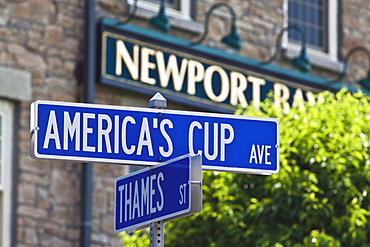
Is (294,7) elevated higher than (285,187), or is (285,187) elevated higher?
(294,7)

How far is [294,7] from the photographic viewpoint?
1459 cm

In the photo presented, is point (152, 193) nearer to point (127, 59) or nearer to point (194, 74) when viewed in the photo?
point (127, 59)

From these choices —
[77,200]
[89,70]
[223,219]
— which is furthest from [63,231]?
[223,219]

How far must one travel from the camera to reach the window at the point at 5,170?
10766mm

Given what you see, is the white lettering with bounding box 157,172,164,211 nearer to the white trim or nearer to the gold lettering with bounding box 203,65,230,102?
the gold lettering with bounding box 203,65,230,102

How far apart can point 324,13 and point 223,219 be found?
6.30 meters

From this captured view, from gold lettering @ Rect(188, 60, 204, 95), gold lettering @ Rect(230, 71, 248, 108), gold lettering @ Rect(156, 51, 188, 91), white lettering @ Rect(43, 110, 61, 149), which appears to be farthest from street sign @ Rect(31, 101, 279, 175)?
gold lettering @ Rect(230, 71, 248, 108)

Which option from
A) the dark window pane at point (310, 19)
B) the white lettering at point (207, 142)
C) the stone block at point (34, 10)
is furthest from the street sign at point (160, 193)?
the dark window pane at point (310, 19)

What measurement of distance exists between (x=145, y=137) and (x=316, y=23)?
33.9 feet

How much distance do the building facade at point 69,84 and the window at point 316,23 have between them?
80 cm

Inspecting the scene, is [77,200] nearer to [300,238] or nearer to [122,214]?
[300,238]

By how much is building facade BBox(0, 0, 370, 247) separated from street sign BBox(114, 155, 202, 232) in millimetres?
6021

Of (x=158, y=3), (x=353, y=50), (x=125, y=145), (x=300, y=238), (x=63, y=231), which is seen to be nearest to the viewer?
(x=125, y=145)

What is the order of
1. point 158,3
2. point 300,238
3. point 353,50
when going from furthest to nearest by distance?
point 353,50
point 158,3
point 300,238
